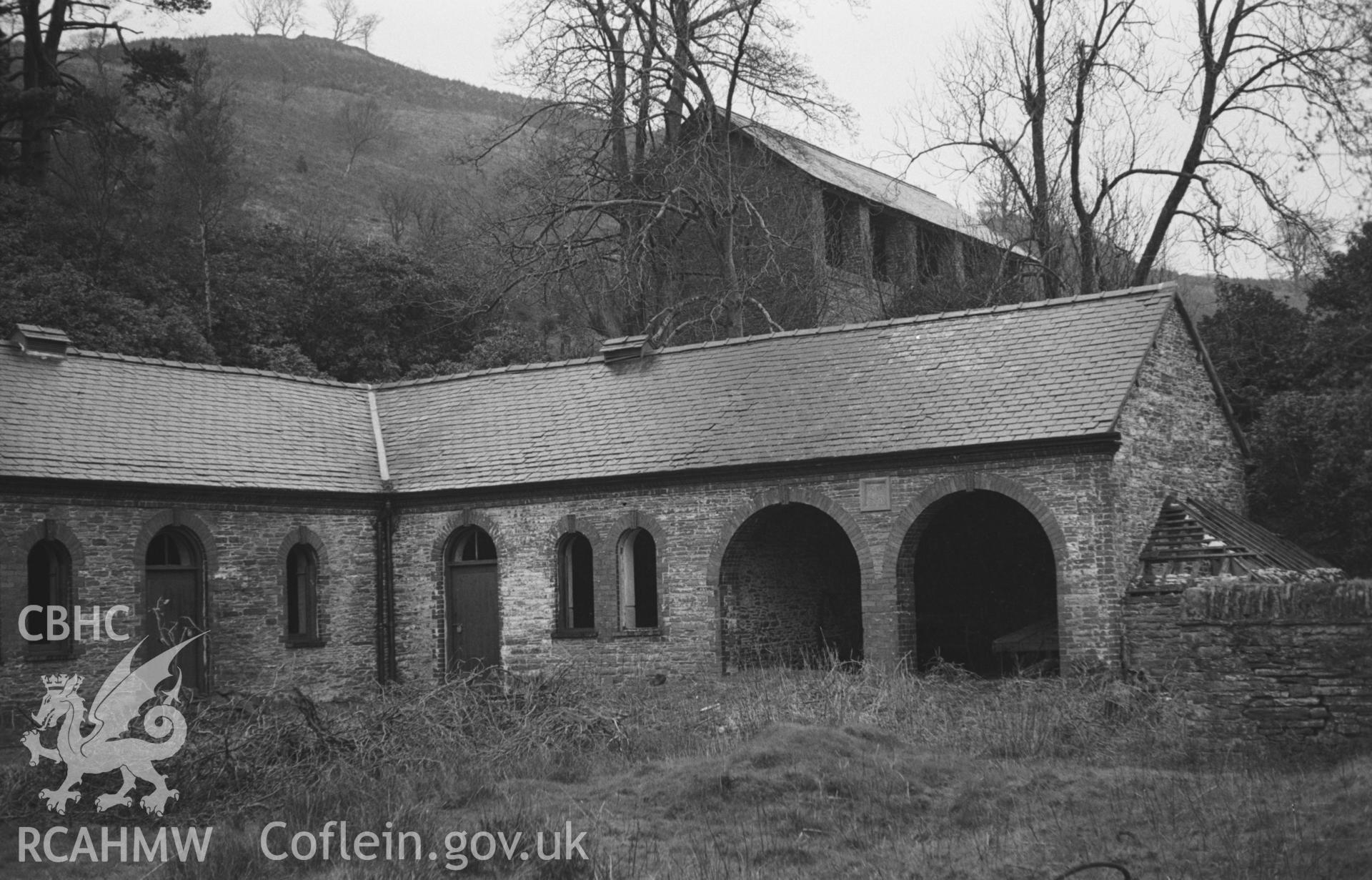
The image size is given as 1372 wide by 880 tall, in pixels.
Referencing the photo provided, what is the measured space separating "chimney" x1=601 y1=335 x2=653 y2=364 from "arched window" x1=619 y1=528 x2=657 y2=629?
12.4 ft

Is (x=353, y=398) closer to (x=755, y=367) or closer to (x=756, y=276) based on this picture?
(x=755, y=367)

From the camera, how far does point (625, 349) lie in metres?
25.6

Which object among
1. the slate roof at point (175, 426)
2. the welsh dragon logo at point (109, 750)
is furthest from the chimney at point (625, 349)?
the welsh dragon logo at point (109, 750)

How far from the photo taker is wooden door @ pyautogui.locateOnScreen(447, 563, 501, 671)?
24.0 metres

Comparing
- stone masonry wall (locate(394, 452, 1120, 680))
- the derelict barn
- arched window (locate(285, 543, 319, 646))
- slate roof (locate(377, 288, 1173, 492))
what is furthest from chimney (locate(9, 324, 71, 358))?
stone masonry wall (locate(394, 452, 1120, 680))

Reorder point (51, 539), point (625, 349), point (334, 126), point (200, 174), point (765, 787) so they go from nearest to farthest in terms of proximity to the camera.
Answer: point (765, 787), point (51, 539), point (625, 349), point (200, 174), point (334, 126)

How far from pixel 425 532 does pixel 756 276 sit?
39.2ft

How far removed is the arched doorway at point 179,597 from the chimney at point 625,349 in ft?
25.7

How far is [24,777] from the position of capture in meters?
12.7

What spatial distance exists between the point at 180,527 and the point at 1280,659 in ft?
53.0

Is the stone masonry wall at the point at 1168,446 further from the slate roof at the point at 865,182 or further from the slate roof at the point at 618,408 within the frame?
the slate roof at the point at 865,182

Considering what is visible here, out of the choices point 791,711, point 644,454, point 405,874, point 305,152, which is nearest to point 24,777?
point 405,874

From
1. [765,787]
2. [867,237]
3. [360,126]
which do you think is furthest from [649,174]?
[360,126]

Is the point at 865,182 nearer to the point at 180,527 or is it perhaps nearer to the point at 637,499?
the point at 637,499
